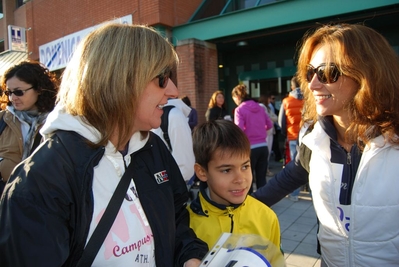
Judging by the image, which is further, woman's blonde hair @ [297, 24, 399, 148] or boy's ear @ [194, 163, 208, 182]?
boy's ear @ [194, 163, 208, 182]

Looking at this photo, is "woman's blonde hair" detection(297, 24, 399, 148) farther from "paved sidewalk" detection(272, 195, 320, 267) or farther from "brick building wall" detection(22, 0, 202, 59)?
"brick building wall" detection(22, 0, 202, 59)

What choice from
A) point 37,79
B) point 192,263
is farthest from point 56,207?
point 37,79

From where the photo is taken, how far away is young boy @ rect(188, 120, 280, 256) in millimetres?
1741

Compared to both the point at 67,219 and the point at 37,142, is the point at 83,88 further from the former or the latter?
the point at 37,142

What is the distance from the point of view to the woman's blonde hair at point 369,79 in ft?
4.75

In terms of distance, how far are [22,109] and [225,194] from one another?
1.92 m

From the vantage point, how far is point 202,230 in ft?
5.70

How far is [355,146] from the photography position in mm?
1531

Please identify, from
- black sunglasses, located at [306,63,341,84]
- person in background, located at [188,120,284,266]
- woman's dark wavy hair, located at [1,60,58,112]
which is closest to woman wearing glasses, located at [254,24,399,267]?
black sunglasses, located at [306,63,341,84]

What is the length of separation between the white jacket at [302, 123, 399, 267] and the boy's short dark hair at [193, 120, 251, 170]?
1.77ft

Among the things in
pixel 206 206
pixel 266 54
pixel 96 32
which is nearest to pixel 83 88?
pixel 96 32

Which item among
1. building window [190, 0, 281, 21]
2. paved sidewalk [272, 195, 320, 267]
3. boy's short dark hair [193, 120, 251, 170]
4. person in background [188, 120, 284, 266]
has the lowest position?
paved sidewalk [272, 195, 320, 267]

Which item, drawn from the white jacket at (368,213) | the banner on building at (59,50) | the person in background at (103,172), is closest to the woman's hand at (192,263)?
the person in background at (103,172)

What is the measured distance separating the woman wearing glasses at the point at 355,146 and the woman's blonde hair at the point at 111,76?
3.04 feet
